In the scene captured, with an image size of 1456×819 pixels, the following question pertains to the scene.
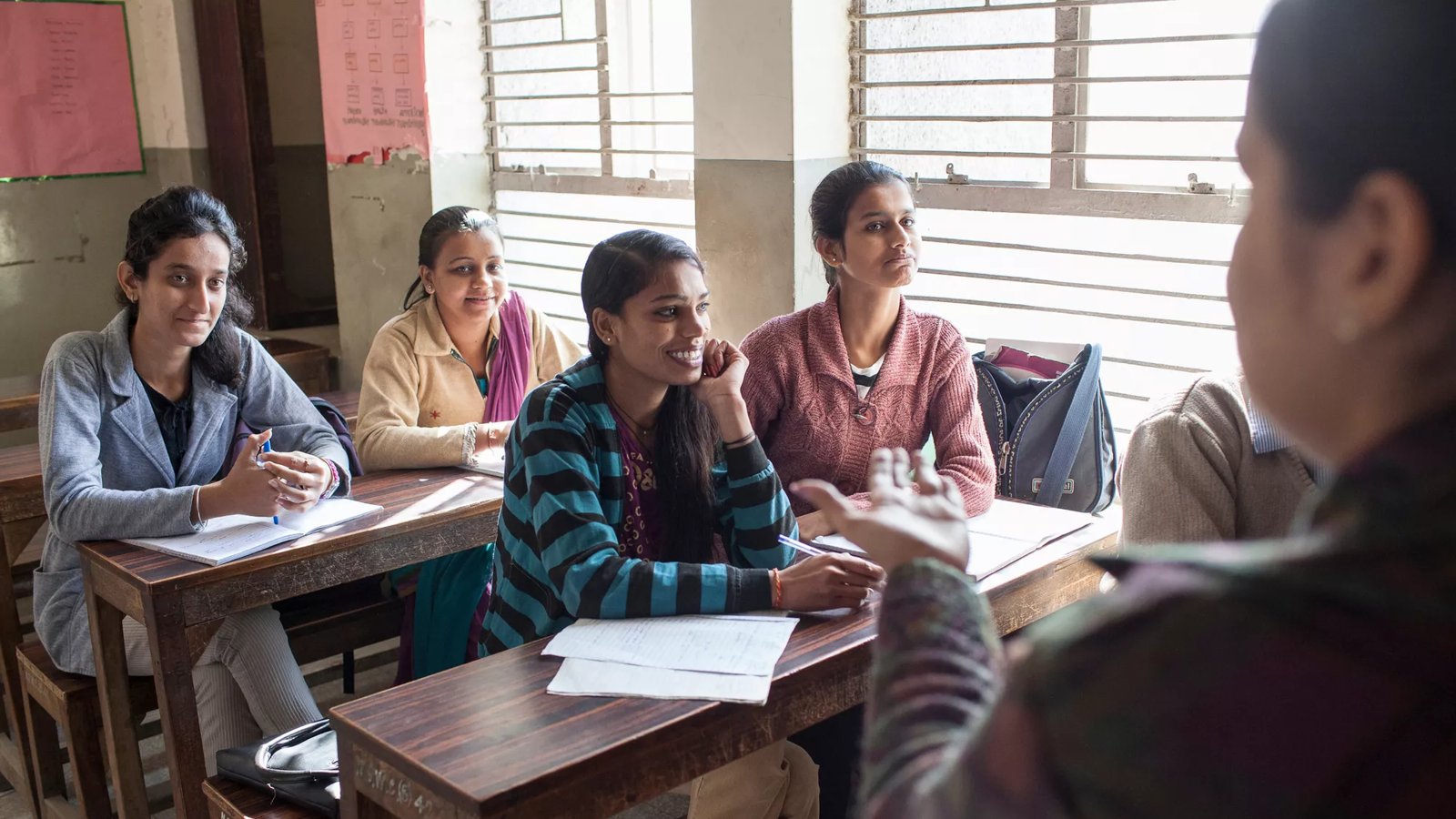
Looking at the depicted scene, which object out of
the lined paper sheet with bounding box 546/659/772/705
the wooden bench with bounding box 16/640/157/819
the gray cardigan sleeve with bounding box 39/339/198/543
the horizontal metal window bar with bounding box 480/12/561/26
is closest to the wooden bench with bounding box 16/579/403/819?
the wooden bench with bounding box 16/640/157/819

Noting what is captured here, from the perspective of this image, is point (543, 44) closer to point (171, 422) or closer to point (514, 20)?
point (514, 20)

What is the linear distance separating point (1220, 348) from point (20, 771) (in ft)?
9.82

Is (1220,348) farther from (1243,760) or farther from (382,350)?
(1243,760)

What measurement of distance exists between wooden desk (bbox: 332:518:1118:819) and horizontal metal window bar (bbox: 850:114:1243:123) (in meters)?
1.58

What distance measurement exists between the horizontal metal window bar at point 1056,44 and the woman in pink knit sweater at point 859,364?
557 mm

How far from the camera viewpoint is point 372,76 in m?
4.47

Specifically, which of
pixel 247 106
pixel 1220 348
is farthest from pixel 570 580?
pixel 247 106

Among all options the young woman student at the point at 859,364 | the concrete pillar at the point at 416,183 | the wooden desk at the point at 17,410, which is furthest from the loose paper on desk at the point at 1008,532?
the wooden desk at the point at 17,410

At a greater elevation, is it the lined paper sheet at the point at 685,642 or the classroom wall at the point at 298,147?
the classroom wall at the point at 298,147

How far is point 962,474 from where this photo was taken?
2504mm

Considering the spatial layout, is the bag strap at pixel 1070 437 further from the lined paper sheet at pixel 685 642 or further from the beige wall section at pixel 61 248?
the beige wall section at pixel 61 248

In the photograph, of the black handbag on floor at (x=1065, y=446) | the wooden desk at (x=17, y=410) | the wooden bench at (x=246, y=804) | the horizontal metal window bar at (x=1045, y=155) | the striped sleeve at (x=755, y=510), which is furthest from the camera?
the wooden desk at (x=17, y=410)

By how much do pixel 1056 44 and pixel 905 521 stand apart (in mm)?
2357

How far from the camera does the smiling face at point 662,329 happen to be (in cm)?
214
